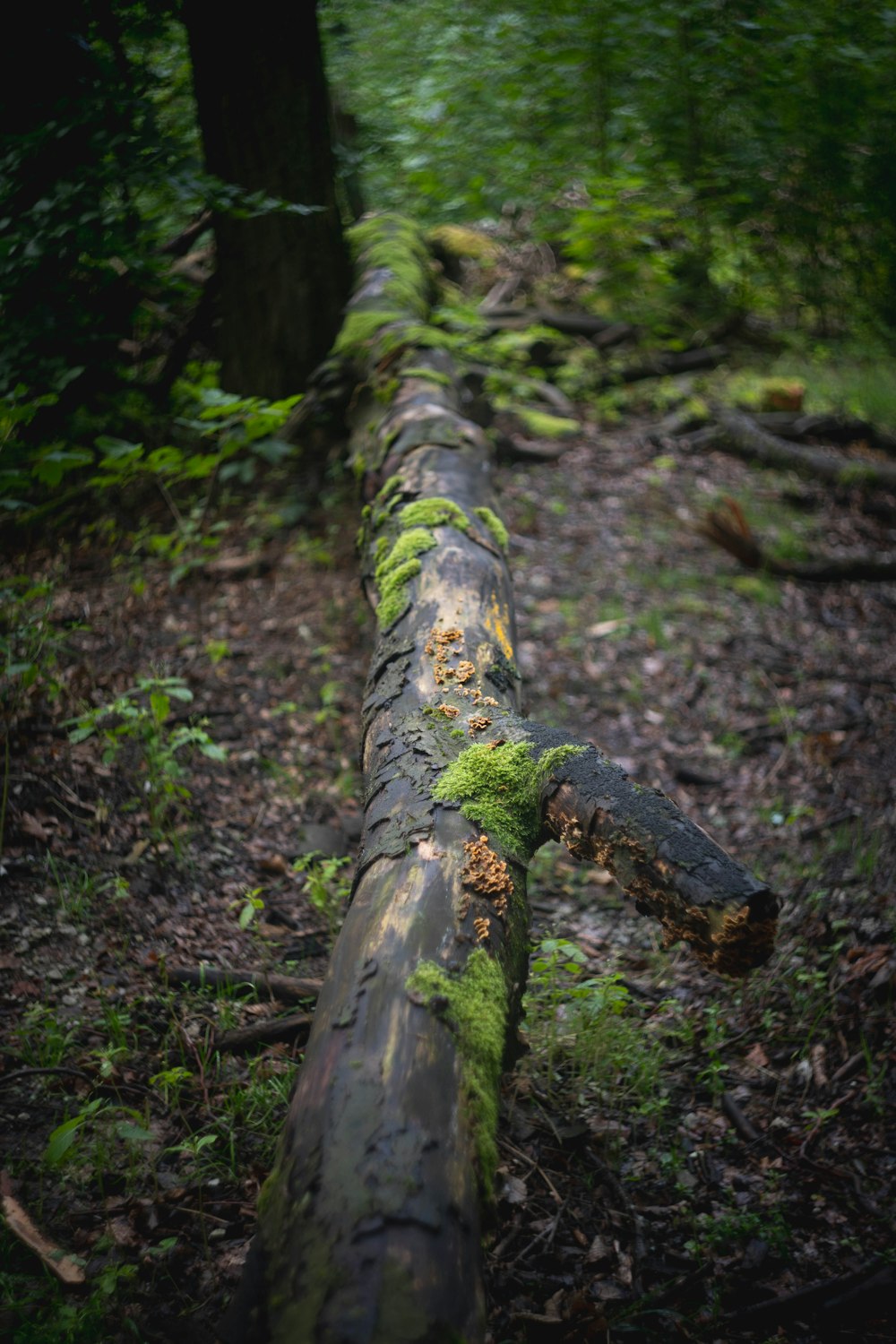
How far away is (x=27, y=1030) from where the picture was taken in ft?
7.44

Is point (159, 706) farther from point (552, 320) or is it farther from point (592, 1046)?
point (552, 320)

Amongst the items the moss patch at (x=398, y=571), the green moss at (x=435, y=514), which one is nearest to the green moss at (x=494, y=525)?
the green moss at (x=435, y=514)

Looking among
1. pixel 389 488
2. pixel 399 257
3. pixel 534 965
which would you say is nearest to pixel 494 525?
pixel 389 488

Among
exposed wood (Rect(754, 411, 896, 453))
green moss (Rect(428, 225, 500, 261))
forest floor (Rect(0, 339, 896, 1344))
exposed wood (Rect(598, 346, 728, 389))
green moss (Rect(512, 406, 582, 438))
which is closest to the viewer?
forest floor (Rect(0, 339, 896, 1344))

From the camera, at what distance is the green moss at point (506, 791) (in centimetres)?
204

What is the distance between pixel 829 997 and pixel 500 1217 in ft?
4.48

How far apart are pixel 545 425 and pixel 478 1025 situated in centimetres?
604

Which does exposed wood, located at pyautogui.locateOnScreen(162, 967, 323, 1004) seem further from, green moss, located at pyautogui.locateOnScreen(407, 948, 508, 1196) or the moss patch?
the moss patch

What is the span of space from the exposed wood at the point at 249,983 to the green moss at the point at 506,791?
97cm

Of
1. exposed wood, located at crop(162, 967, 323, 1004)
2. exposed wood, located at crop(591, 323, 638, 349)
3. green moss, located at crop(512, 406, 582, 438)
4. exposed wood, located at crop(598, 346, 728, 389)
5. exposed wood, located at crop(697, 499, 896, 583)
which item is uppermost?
exposed wood, located at crop(591, 323, 638, 349)

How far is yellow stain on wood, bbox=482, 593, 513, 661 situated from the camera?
2.82 meters

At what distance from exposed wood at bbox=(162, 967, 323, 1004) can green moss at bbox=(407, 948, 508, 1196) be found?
3.35 feet

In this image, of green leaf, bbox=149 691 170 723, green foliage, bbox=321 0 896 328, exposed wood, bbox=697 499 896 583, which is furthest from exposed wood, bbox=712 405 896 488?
green leaf, bbox=149 691 170 723

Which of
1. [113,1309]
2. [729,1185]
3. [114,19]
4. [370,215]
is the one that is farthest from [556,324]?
[113,1309]
